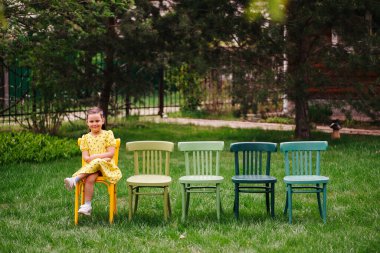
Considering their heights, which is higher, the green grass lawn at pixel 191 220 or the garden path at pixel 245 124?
the garden path at pixel 245 124

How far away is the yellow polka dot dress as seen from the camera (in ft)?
21.0

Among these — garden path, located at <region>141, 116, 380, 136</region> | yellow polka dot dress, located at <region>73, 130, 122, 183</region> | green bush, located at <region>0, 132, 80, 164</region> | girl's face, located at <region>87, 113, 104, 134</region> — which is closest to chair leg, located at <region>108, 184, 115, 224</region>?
yellow polka dot dress, located at <region>73, 130, 122, 183</region>

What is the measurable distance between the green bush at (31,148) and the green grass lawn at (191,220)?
1.50ft

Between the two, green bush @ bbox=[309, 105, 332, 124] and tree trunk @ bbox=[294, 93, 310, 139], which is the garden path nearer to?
green bush @ bbox=[309, 105, 332, 124]

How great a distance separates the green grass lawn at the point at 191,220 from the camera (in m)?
5.54

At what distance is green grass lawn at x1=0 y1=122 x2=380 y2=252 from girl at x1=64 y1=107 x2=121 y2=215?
1.30 feet

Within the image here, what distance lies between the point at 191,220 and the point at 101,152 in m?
1.21

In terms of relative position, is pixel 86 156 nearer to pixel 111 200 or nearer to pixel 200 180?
pixel 111 200

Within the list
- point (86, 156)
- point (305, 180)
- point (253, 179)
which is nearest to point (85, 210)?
point (86, 156)

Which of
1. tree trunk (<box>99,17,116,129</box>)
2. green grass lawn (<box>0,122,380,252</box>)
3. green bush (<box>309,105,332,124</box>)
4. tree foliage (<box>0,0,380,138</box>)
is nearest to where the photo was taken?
green grass lawn (<box>0,122,380,252</box>)

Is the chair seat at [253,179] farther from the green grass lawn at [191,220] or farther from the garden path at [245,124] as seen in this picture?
the garden path at [245,124]

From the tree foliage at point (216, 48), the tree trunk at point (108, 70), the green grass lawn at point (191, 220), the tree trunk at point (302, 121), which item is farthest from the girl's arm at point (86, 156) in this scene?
the tree trunk at point (302, 121)

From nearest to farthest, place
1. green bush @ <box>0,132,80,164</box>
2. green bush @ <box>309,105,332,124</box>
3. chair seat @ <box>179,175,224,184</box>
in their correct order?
chair seat @ <box>179,175,224,184</box> < green bush @ <box>0,132,80,164</box> < green bush @ <box>309,105,332,124</box>

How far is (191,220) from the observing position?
657cm
